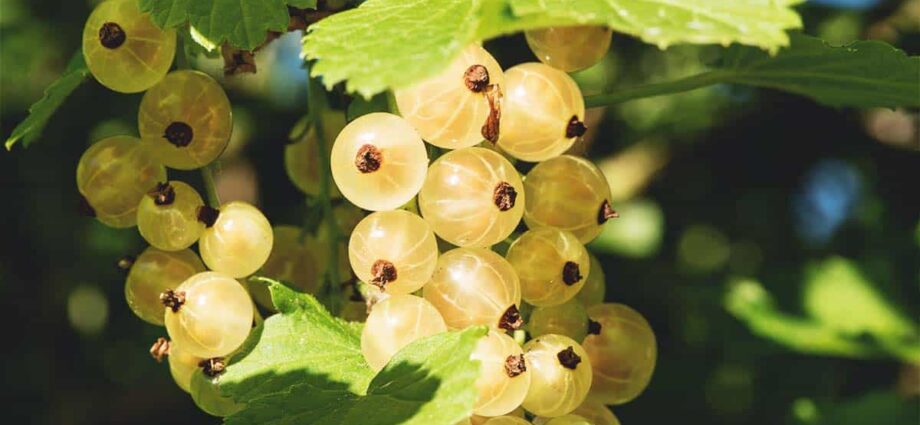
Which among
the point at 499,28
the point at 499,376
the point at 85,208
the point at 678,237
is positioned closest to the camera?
the point at 499,28

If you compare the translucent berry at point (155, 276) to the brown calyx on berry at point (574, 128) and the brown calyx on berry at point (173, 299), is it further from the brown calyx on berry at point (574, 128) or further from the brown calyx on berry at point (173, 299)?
the brown calyx on berry at point (574, 128)

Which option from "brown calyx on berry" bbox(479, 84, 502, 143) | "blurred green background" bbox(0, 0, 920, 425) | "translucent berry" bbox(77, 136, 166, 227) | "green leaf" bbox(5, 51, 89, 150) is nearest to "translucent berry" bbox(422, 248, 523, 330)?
"brown calyx on berry" bbox(479, 84, 502, 143)

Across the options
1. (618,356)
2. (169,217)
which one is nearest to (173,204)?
(169,217)

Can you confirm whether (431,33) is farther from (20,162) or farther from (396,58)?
(20,162)

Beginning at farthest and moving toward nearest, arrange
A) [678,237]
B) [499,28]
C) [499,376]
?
[678,237] < [499,376] < [499,28]

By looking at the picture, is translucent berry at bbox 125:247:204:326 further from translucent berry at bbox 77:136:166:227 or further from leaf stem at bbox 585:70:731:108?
leaf stem at bbox 585:70:731:108

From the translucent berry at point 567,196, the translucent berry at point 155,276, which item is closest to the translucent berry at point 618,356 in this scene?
the translucent berry at point 567,196

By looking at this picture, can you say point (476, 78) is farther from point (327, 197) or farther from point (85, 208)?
point (85, 208)
